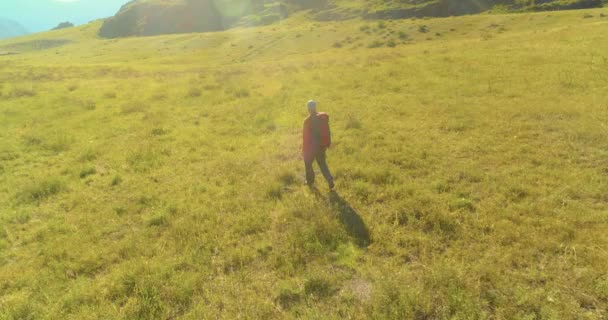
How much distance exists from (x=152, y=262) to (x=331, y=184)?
193 inches

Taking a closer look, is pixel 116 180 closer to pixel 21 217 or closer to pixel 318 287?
pixel 21 217

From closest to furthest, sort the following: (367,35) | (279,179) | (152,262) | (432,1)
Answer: (152,262)
(279,179)
(367,35)
(432,1)

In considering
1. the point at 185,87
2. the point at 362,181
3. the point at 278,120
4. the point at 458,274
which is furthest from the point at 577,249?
the point at 185,87

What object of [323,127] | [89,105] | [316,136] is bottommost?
[316,136]

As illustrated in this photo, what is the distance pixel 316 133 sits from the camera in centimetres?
958

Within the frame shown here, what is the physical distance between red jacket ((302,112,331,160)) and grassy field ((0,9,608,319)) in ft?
4.40

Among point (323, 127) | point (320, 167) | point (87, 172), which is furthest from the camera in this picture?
point (87, 172)

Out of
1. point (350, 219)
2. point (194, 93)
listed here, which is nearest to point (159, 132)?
point (194, 93)

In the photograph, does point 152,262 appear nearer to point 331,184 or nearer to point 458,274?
point 331,184

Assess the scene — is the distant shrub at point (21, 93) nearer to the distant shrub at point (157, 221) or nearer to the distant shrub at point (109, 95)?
the distant shrub at point (109, 95)

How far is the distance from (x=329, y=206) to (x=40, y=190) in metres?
9.49

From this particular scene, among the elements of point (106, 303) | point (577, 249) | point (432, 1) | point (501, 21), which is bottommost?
point (577, 249)

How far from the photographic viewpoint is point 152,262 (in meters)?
7.47

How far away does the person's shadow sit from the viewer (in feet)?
25.8
